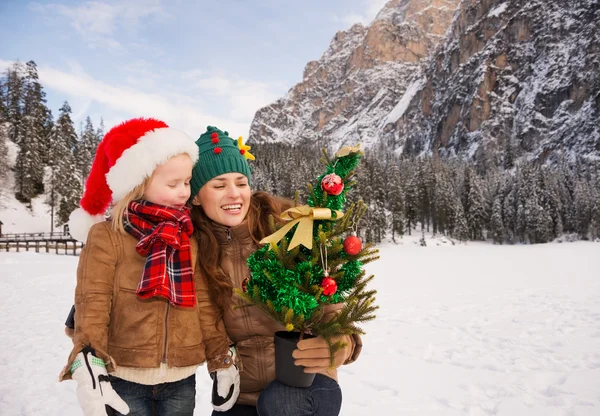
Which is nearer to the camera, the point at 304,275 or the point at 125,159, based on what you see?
the point at 304,275

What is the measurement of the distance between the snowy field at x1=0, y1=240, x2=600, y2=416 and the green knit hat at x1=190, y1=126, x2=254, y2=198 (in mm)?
3014

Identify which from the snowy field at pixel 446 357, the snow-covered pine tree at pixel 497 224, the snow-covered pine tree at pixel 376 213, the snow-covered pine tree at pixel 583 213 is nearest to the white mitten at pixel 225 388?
the snowy field at pixel 446 357

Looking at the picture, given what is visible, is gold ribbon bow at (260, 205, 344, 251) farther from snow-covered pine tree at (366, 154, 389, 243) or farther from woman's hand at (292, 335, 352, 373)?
snow-covered pine tree at (366, 154, 389, 243)

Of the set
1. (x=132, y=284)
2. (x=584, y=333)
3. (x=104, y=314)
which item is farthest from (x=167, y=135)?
(x=584, y=333)

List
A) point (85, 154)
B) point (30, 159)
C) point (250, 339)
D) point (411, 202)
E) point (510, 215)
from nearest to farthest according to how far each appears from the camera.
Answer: point (250, 339) < point (30, 159) < point (85, 154) < point (510, 215) < point (411, 202)

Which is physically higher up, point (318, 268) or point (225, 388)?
point (318, 268)

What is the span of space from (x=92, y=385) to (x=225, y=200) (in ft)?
4.27

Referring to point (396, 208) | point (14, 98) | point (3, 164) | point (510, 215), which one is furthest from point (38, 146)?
point (510, 215)

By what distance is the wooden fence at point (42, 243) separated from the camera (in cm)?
3071

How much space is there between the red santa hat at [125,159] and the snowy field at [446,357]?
2.83m

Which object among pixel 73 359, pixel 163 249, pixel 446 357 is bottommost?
pixel 446 357

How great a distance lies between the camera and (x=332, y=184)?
1922mm

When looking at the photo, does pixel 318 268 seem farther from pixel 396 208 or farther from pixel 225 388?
pixel 396 208

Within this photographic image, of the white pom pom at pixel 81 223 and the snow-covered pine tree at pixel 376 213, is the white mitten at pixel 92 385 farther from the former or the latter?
the snow-covered pine tree at pixel 376 213
